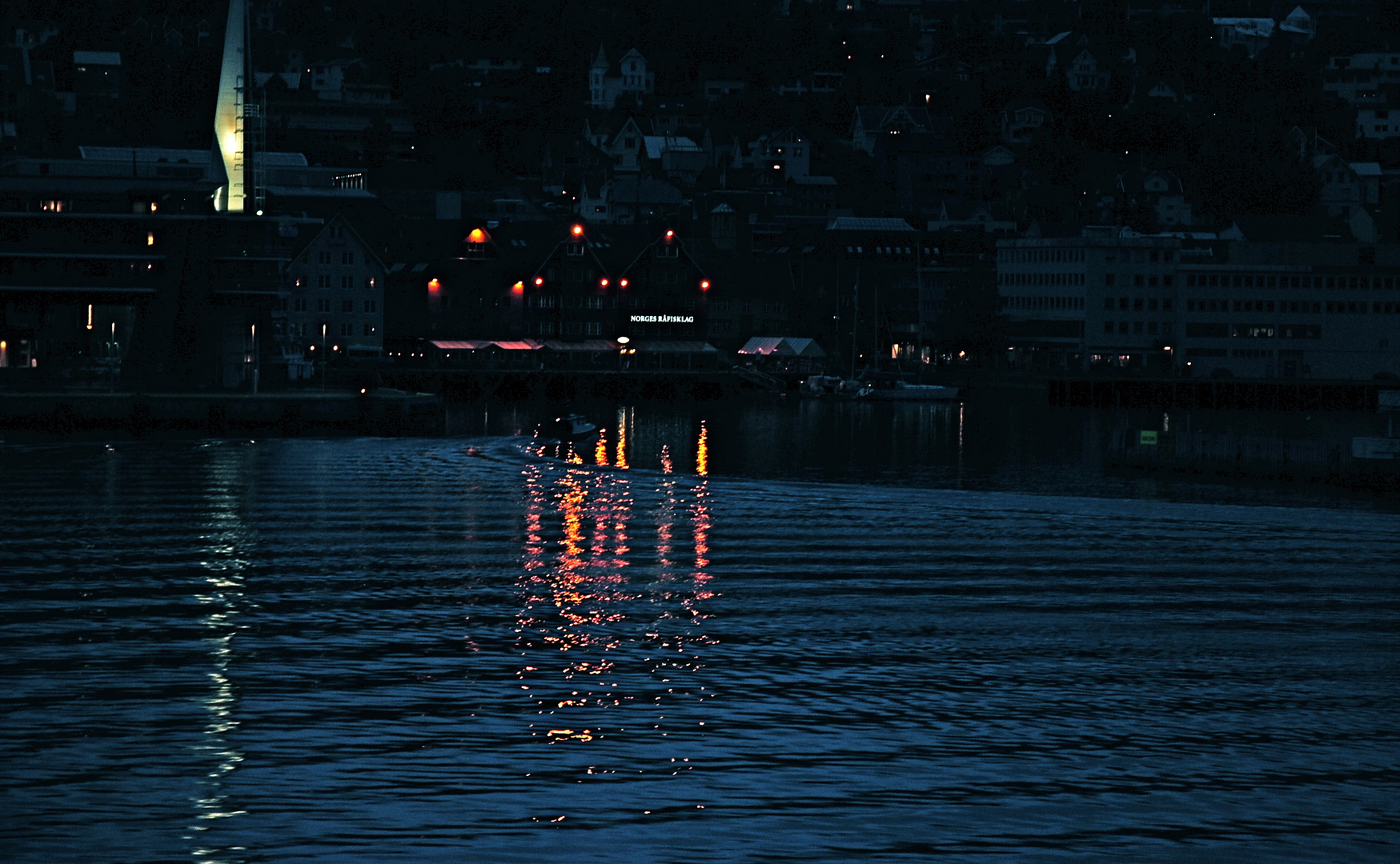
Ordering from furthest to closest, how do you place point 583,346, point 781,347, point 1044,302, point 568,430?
point 1044,302, point 781,347, point 583,346, point 568,430

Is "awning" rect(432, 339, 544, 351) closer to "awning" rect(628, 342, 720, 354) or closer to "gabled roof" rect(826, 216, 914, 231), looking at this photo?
"awning" rect(628, 342, 720, 354)

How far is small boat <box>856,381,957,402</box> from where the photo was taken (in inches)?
5699

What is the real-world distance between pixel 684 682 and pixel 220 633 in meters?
9.17

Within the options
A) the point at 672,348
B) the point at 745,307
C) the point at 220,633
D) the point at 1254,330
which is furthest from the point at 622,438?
the point at 1254,330

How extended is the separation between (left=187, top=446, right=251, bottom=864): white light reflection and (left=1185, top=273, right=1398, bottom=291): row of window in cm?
11057

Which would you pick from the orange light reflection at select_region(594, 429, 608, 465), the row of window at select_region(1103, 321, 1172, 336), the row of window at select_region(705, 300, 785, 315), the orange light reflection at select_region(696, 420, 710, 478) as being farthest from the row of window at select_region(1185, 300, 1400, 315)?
the orange light reflection at select_region(594, 429, 608, 465)

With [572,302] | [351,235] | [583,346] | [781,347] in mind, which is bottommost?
[583,346]

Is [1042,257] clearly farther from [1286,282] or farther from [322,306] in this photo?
[322,306]

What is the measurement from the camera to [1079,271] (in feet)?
536

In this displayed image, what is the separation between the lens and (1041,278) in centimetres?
16938

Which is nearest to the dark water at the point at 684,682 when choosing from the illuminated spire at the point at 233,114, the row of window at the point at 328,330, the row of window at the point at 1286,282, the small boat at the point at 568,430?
the small boat at the point at 568,430

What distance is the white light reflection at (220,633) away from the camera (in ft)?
74.9

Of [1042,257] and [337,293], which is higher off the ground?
[1042,257]

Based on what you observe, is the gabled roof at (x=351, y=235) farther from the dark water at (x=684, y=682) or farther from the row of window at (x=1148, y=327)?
the dark water at (x=684, y=682)
